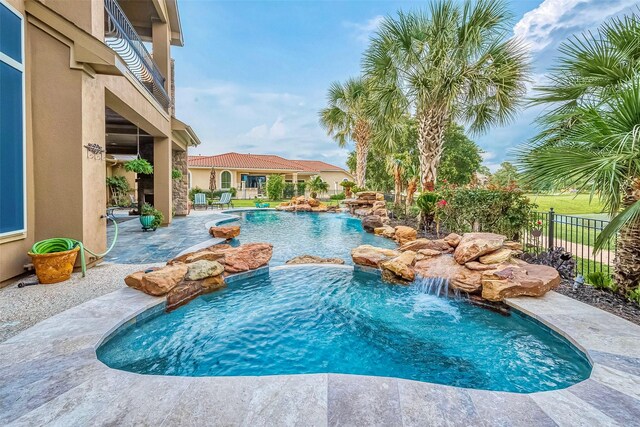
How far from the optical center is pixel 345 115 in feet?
76.1

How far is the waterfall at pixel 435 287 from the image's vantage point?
5387 millimetres

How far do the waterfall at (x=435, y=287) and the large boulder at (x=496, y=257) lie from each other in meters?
0.86

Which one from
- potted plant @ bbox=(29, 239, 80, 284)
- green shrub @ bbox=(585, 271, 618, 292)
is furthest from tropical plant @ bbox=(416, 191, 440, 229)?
potted plant @ bbox=(29, 239, 80, 284)

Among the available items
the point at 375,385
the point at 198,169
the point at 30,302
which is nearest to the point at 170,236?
the point at 30,302

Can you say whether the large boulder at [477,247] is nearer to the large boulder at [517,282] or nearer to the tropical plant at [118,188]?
the large boulder at [517,282]

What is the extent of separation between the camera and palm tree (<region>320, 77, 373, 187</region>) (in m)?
21.7

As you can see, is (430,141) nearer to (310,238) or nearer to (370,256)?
(310,238)

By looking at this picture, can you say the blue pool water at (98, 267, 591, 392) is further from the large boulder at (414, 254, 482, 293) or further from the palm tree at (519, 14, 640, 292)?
the palm tree at (519, 14, 640, 292)

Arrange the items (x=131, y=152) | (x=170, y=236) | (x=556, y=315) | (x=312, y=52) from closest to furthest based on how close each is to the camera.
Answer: (x=556, y=315), (x=170, y=236), (x=131, y=152), (x=312, y=52)

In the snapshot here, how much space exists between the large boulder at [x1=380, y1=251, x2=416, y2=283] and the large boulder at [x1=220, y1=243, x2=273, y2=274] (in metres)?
2.64

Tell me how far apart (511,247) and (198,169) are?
93.2 feet

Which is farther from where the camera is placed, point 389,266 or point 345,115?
point 345,115

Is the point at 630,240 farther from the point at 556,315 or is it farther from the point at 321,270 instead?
the point at 321,270

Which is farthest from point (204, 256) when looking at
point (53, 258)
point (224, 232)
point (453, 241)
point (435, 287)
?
point (453, 241)
